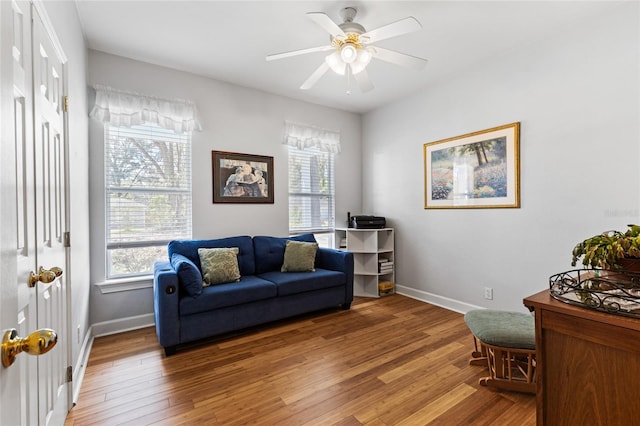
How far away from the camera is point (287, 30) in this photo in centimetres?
256

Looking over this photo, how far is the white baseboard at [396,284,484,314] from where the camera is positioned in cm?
343

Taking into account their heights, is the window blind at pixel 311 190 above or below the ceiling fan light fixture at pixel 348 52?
below

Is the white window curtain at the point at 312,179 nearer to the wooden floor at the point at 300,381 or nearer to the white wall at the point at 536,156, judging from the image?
the white wall at the point at 536,156

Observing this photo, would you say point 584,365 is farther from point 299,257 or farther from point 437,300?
point 437,300

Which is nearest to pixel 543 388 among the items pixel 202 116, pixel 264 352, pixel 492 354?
pixel 492 354

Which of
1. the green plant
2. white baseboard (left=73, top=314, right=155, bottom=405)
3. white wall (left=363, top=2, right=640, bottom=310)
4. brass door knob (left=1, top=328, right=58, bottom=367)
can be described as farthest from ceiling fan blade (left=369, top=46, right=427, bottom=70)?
white baseboard (left=73, top=314, right=155, bottom=405)

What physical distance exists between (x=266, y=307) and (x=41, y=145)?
217 centimetres

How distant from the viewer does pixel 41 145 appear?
132cm

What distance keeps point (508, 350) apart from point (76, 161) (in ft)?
10.7

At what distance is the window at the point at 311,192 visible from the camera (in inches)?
164

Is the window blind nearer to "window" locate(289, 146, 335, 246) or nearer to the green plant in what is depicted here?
"window" locate(289, 146, 335, 246)

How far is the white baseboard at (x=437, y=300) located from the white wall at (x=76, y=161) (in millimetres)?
3505

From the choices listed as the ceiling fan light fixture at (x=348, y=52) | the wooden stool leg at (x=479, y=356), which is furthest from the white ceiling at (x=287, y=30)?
the wooden stool leg at (x=479, y=356)

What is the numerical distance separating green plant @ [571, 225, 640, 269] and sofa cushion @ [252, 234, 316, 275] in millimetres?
2861
